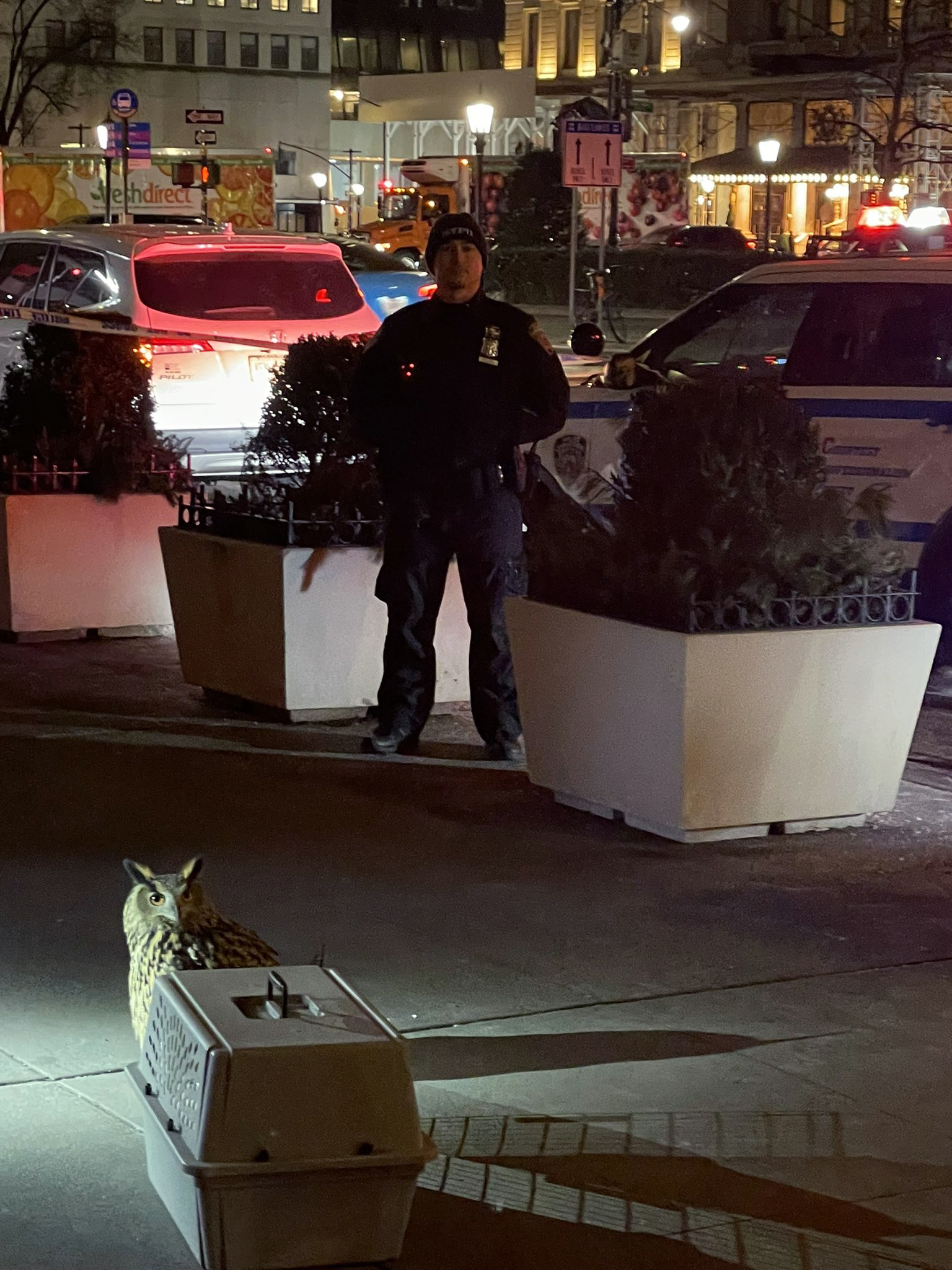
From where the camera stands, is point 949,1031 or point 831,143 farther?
point 831,143

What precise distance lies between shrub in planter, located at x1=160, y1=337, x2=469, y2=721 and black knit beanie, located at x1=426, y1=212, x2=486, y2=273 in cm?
120

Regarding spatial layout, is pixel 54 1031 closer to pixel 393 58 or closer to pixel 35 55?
pixel 35 55

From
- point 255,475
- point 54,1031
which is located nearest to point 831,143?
point 255,475

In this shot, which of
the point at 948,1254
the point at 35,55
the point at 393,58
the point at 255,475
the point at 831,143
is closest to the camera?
the point at 948,1254

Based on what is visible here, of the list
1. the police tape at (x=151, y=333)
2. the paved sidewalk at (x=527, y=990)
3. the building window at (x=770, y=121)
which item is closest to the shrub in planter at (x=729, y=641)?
the paved sidewalk at (x=527, y=990)

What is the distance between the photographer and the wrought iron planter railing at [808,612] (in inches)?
264

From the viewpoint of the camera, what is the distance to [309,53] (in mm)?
93875

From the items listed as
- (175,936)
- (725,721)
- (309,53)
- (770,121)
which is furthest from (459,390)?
(309,53)

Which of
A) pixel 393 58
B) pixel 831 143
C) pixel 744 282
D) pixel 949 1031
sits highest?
pixel 393 58

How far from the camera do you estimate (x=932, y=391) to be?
9.33 meters

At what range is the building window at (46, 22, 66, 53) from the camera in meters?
80.6

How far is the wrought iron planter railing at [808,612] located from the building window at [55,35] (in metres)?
78.0

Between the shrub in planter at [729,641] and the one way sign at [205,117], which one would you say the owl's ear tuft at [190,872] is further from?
the one way sign at [205,117]

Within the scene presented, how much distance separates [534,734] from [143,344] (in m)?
6.46
